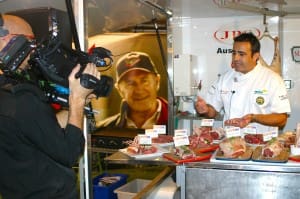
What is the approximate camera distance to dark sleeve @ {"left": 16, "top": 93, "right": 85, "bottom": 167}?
1308mm

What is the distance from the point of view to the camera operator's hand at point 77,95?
1423 millimetres

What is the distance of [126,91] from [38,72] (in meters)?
3.06

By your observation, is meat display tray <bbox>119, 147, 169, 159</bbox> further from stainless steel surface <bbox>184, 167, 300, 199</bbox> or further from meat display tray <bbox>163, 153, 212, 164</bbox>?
stainless steel surface <bbox>184, 167, 300, 199</bbox>

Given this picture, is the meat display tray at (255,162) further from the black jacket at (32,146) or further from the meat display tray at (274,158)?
the black jacket at (32,146)

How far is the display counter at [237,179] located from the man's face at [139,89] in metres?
2.41

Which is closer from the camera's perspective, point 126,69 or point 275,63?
point 275,63

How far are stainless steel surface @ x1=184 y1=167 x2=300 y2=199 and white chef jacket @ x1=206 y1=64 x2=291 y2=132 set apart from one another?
104cm

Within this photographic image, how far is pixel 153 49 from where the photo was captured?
4.46 meters

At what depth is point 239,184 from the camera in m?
1.84

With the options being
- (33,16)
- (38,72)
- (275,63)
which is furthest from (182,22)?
(38,72)

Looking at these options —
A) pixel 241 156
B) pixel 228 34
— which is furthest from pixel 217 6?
pixel 241 156

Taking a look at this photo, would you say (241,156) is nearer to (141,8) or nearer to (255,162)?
(255,162)

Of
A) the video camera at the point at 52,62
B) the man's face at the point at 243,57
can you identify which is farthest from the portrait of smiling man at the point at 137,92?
the video camera at the point at 52,62

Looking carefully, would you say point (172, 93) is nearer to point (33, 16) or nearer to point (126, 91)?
point (126, 91)
